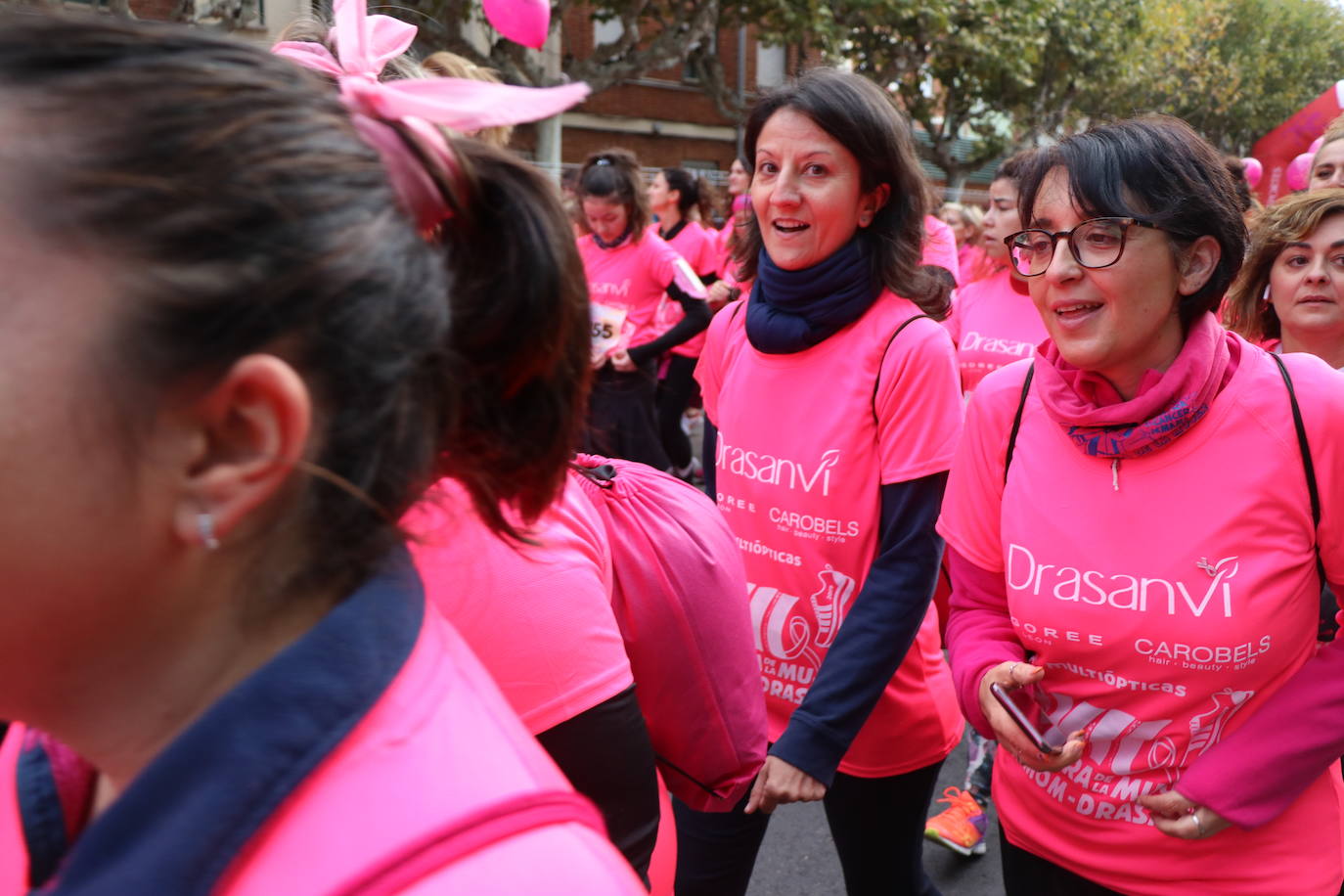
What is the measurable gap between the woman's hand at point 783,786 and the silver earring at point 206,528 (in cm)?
160

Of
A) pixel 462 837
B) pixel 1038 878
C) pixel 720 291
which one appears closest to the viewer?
pixel 462 837

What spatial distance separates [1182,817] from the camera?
1.77 m

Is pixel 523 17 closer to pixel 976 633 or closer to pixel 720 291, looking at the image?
pixel 976 633

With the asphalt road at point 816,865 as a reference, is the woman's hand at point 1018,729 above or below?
above

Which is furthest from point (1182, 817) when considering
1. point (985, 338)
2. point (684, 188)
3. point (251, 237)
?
point (684, 188)

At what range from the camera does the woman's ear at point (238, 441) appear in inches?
28.5

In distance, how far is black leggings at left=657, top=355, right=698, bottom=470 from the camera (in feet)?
23.7

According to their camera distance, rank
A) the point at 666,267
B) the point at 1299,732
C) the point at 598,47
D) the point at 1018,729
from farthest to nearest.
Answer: the point at 598,47 → the point at 666,267 → the point at 1018,729 → the point at 1299,732

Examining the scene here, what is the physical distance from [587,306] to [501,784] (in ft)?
1.58

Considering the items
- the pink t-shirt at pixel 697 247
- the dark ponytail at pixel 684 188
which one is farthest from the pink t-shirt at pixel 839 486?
the dark ponytail at pixel 684 188

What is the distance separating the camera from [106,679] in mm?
774

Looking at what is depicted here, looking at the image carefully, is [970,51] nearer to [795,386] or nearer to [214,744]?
[795,386]

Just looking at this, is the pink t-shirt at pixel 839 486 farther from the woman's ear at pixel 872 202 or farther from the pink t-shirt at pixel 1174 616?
the pink t-shirt at pixel 1174 616

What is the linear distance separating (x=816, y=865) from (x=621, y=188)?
147 inches
